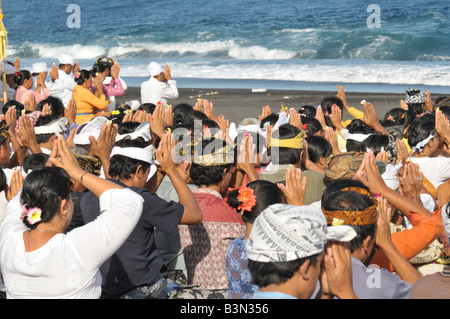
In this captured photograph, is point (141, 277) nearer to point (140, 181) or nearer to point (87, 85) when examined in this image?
point (140, 181)

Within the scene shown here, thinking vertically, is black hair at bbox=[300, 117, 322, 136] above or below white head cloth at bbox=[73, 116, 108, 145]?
below

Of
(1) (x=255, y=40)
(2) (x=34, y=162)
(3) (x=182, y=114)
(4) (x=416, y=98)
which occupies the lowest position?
(1) (x=255, y=40)

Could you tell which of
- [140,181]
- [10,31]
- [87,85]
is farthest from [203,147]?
[10,31]

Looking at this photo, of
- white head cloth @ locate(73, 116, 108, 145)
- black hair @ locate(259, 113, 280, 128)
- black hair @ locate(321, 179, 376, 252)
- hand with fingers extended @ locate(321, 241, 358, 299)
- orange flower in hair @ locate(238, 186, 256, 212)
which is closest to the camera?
hand with fingers extended @ locate(321, 241, 358, 299)

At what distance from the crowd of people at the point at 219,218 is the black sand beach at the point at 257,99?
278 inches

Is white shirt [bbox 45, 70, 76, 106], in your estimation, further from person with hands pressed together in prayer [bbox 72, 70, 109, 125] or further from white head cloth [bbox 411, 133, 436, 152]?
white head cloth [bbox 411, 133, 436, 152]

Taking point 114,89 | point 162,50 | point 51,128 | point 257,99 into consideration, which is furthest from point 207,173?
point 162,50

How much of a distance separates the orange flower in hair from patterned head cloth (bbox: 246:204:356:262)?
2.39 ft

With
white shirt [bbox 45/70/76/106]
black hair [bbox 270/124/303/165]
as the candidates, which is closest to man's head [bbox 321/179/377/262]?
black hair [bbox 270/124/303/165]

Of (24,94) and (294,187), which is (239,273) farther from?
(24,94)

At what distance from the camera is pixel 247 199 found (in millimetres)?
3332

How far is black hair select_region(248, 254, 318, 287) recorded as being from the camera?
2.51 m

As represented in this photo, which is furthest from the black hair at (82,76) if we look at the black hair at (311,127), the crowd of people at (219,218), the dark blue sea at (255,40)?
the dark blue sea at (255,40)

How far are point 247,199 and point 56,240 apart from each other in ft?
3.44
